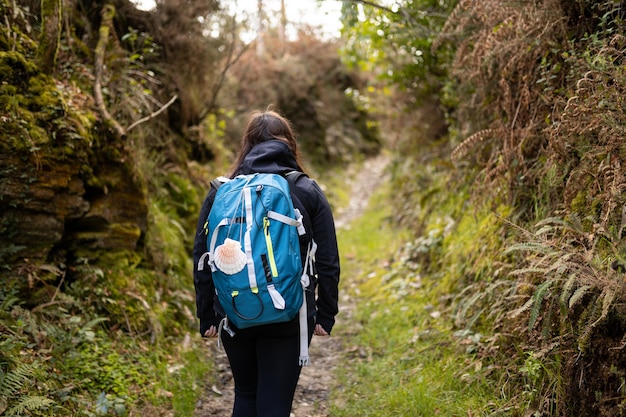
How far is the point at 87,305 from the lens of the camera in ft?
14.9

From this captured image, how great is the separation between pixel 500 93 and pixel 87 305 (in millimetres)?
4514

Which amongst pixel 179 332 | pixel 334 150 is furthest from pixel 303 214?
pixel 334 150

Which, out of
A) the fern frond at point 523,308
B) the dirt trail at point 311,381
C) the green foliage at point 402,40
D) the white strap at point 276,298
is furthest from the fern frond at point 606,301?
the green foliage at point 402,40

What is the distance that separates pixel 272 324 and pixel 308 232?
0.54 m

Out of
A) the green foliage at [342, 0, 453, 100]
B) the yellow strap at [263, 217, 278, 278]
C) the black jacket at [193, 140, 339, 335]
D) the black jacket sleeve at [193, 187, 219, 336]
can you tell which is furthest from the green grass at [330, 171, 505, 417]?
the green foliage at [342, 0, 453, 100]

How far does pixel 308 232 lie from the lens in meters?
2.83

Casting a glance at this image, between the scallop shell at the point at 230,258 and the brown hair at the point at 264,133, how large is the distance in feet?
2.11

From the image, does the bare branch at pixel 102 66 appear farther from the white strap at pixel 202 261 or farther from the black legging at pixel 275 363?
the black legging at pixel 275 363

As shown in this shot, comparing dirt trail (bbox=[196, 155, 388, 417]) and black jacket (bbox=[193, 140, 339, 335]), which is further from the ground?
black jacket (bbox=[193, 140, 339, 335])

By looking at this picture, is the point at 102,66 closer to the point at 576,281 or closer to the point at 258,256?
the point at 258,256

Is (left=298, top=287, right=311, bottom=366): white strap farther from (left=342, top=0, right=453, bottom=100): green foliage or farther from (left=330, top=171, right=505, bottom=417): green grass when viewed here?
(left=342, top=0, right=453, bottom=100): green foliage

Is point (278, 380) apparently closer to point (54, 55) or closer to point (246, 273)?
point (246, 273)

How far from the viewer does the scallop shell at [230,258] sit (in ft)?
8.49

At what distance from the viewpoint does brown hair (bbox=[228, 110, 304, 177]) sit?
122 inches
